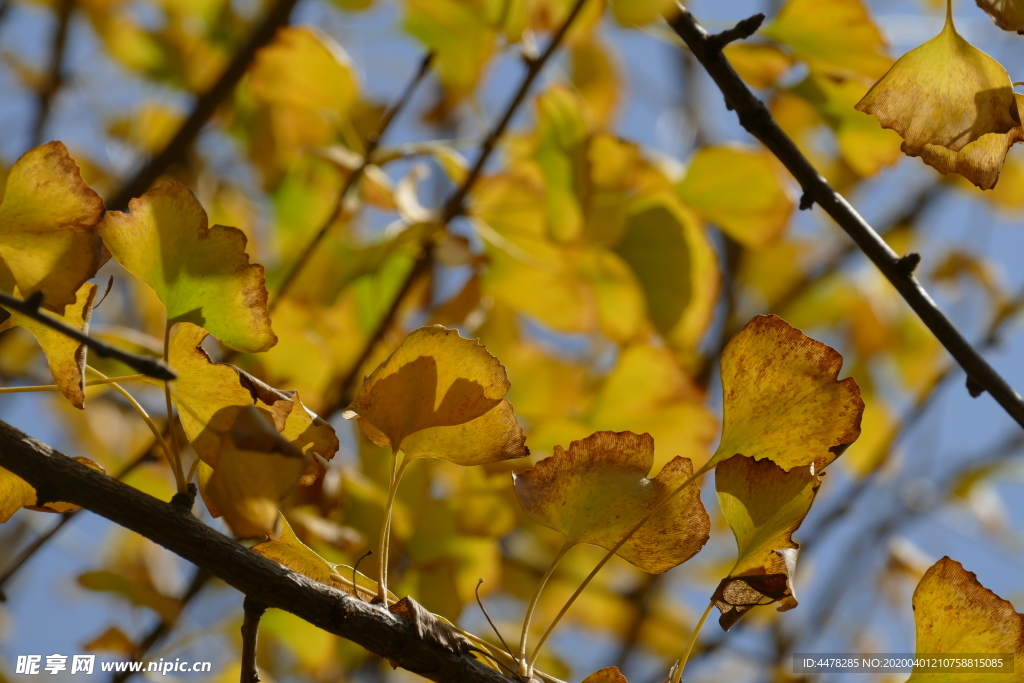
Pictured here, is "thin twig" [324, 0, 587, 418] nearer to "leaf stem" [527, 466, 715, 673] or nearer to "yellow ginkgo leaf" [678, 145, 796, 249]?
"yellow ginkgo leaf" [678, 145, 796, 249]

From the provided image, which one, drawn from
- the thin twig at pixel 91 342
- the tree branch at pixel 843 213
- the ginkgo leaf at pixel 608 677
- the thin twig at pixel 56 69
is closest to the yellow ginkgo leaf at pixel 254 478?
the thin twig at pixel 91 342

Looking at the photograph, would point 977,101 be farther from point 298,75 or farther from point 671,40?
point 298,75

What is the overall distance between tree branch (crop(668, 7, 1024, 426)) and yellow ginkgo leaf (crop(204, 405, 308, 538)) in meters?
0.25

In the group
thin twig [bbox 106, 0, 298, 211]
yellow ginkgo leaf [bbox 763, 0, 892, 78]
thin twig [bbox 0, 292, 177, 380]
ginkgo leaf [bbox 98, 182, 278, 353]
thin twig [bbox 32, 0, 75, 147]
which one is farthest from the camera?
thin twig [bbox 32, 0, 75, 147]

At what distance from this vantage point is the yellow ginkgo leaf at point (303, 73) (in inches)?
26.9

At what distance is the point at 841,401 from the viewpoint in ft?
1.01

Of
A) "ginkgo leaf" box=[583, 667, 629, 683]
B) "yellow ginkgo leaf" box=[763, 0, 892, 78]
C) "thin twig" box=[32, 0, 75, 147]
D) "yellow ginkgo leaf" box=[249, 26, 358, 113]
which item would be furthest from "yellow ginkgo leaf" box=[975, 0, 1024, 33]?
"thin twig" box=[32, 0, 75, 147]

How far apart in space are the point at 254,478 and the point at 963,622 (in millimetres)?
273

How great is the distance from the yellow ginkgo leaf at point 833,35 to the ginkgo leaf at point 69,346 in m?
0.39

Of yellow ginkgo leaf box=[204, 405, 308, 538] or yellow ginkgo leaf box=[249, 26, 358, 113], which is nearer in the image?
yellow ginkgo leaf box=[204, 405, 308, 538]

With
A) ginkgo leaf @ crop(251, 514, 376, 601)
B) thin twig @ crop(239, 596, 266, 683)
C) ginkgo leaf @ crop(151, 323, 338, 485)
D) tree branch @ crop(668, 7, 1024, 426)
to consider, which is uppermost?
tree branch @ crop(668, 7, 1024, 426)

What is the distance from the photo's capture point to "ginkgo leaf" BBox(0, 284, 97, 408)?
30 centimetres

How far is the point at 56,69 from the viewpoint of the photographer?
3.39 feet

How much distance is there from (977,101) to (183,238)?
0.30 m
